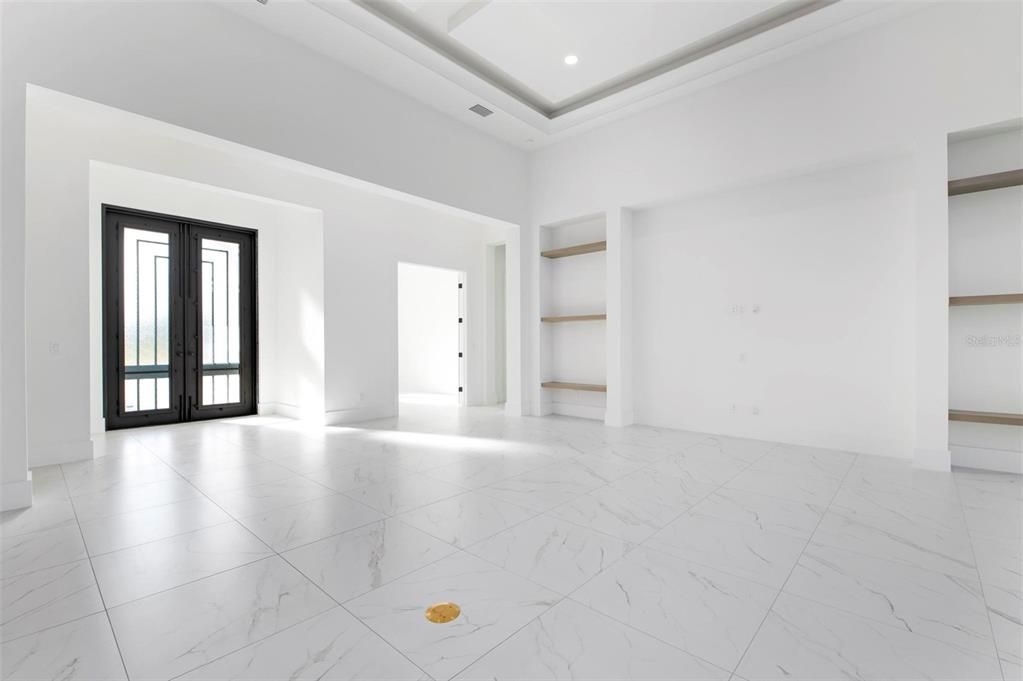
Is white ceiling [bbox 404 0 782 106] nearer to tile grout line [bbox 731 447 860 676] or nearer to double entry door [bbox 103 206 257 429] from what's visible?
tile grout line [bbox 731 447 860 676]

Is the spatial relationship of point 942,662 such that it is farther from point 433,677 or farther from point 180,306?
point 180,306

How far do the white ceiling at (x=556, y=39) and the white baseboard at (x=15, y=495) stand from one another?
3778 millimetres

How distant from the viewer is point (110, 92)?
3.04 metres

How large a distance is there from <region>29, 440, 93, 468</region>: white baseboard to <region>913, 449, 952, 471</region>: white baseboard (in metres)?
7.30

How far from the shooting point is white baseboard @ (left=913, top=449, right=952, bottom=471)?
3.51 meters

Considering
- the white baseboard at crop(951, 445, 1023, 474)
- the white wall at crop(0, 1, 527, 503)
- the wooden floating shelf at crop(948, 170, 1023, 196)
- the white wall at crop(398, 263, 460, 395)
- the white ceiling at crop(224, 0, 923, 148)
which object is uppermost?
the white ceiling at crop(224, 0, 923, 148)

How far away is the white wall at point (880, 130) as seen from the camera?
345 cm

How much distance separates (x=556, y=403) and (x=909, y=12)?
5353 mm

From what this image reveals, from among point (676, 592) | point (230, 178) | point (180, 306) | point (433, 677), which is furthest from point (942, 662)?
point (180, 306)

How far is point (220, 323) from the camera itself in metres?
6.21

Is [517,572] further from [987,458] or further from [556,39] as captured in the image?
[556,39]

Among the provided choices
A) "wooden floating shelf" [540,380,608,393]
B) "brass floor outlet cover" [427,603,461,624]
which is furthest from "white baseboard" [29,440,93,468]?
"wooden floating shelf" [540,380,608,393]

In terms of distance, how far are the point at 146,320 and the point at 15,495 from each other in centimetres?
331

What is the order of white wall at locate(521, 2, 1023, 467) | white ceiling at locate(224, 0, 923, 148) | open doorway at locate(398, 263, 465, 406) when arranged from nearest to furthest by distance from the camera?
white wall at locate(521, 2, 1023, 467), white ceiling at locate(224, 0, 923, 148), open doorway at locate(398, 263, 465, 406)
